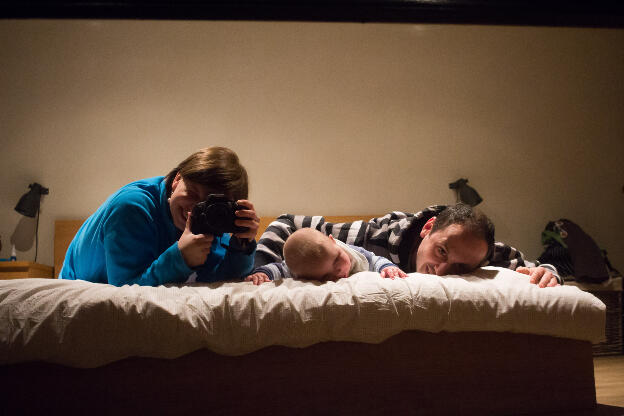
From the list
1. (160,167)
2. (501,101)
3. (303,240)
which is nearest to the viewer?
(303,240)

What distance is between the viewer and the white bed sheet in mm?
706

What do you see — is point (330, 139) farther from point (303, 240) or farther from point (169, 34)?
point (303, 240)

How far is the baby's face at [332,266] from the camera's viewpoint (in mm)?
1023

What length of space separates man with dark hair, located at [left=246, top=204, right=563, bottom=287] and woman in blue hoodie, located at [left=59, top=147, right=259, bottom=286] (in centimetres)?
14

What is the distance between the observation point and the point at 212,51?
124 inches

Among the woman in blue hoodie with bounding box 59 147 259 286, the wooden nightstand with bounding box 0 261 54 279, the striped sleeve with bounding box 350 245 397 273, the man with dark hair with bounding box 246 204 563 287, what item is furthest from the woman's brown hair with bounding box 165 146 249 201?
the wooden nightstand with bounding box 0 261 54 279

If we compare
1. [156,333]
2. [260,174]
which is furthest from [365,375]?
[260,174]

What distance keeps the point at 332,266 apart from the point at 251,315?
33 centimetres

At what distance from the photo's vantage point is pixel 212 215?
1007 millimetres

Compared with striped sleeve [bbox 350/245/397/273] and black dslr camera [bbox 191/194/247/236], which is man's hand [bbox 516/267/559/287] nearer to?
striped sleeve [bbox 350/245/397/273]

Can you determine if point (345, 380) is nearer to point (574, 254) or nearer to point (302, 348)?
point (302, 348)

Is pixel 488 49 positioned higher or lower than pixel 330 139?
higher

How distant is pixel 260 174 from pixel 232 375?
97.0 inches

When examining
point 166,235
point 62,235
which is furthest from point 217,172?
point 62,235
